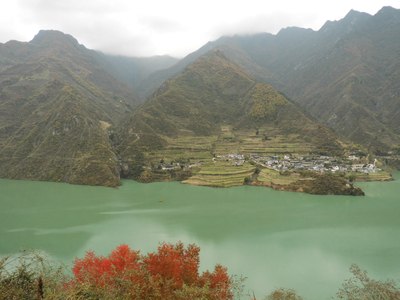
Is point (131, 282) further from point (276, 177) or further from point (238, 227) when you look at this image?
point (276, 177)

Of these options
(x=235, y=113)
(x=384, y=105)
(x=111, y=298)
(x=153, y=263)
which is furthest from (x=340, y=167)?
(x=384, y=105)

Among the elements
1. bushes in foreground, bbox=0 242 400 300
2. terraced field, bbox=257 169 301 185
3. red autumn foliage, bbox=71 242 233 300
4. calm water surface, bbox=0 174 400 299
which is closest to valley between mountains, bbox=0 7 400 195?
terraced field, bbox=257 169 301 185

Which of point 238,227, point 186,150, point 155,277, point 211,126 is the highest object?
point 211,126

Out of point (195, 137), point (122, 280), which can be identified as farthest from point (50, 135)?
point (122, 280)

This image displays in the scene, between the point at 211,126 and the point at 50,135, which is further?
the point at 211,126

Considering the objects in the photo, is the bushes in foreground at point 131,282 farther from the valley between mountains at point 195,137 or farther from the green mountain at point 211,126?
the green mountain at point 211,126

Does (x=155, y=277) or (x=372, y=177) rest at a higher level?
(x=372, y=177)
